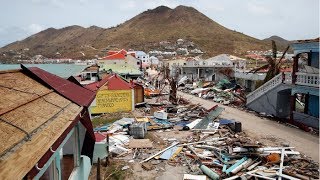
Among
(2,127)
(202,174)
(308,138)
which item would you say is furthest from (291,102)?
(2,127)

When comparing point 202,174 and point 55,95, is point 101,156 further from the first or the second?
point 55,95

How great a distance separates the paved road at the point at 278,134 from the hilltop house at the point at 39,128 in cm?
1312

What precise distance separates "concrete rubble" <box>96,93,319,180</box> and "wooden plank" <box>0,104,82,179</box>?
9.80 meters

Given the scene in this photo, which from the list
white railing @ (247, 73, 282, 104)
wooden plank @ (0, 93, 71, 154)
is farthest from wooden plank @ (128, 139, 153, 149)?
white railing @ (247, 73, 282, 104)

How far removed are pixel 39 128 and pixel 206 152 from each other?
1364cm

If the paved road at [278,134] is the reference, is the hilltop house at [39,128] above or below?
above

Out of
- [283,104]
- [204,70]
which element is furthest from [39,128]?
[204,70]

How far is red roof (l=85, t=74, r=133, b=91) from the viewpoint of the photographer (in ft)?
93.8

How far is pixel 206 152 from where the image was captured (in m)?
17.9

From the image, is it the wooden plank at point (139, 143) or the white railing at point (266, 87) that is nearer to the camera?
the wooden plank at point (139, 143)

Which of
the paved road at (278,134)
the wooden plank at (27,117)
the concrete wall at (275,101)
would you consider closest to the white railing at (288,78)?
the concrete wall at (275,101)

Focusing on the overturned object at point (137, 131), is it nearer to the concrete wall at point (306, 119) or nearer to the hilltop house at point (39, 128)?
the hilltop house at point (39, 128)

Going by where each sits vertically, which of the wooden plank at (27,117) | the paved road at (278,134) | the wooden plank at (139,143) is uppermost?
the wooden plank at (27,117)

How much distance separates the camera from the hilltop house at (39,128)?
409 centimetres
